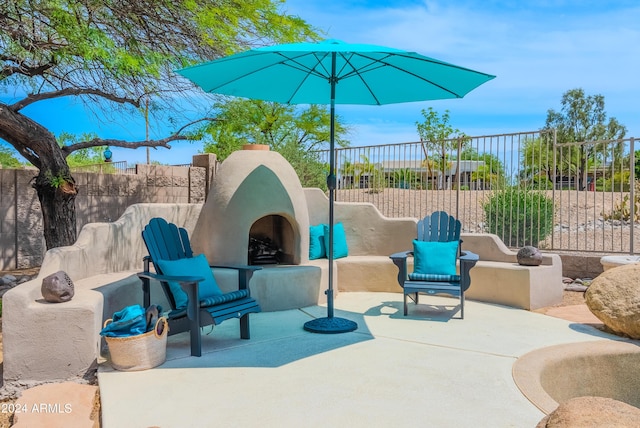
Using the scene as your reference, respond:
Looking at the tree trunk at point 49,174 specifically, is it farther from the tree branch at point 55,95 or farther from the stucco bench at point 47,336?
the stucco bench at point 47,336

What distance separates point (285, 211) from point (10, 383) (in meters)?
3.51

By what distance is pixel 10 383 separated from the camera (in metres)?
3.59

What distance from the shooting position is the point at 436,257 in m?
5.92

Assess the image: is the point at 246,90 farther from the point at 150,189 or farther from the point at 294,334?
the point at 150,189

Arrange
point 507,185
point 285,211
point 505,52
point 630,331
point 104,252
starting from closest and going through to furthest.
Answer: point 630,331
point 104,252
point 285,211
point 507,185
point 505,52

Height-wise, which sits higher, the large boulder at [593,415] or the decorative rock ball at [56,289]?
the decorative rock ball at [56,289]

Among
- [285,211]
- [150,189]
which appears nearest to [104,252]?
[285,211]

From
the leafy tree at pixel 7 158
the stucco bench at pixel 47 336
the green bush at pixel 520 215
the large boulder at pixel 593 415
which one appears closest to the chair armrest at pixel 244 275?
the stucco bench at pixel 47 336

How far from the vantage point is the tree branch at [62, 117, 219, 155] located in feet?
25.3

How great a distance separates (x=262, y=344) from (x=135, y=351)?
3.84 feet

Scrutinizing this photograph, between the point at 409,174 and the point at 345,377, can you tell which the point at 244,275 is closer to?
the point at 345,377

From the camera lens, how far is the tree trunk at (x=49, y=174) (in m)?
6.91

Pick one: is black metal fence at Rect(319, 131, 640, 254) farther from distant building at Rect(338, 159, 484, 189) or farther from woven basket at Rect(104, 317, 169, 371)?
woven basket at Rect(104, 317, 169, 371)

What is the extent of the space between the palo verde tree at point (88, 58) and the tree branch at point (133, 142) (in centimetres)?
2
